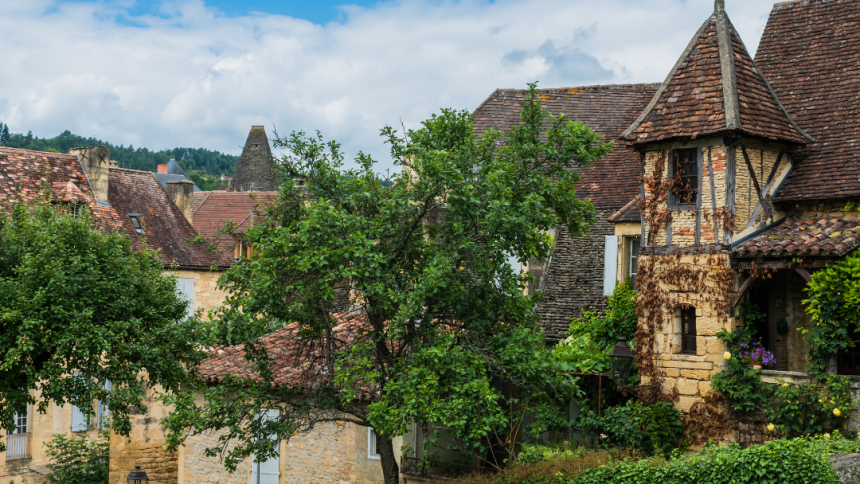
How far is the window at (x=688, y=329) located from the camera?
1446cm

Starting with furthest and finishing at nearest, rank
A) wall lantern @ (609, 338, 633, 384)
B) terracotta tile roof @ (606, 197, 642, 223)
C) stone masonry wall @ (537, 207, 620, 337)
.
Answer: stone masonry wall @ (537, 207, 620, 337), terracotta tile roof @ (606, 197, 642, 223), wall lantern @ (609, 338, 633, 384)

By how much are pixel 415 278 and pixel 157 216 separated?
18082 mm

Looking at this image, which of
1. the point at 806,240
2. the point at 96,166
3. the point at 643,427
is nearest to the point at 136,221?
the point at 96,166

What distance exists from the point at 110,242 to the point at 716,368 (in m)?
10.2

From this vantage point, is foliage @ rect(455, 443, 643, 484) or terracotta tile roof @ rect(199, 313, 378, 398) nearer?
foliage @ rect(455, 443, 643, 484)

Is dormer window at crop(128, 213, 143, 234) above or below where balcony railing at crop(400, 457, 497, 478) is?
above

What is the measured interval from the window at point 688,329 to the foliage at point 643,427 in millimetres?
1097

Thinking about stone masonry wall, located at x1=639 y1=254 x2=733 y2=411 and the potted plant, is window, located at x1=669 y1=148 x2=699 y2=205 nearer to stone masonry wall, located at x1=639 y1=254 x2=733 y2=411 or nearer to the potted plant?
stone masonry wall, located at x1=639 y1=254 x2=733 y2=411

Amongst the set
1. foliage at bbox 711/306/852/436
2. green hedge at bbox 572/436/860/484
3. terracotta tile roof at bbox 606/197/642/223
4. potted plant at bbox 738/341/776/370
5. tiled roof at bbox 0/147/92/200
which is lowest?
green hedge at bbox 572/436/860/484

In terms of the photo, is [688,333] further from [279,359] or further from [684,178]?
[279,359]

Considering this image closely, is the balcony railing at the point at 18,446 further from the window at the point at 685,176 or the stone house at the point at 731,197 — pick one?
the window at the point at 685,176

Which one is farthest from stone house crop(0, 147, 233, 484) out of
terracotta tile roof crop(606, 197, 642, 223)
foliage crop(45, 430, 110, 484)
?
terracotta tile roof crop(606, 197, 642, 223)

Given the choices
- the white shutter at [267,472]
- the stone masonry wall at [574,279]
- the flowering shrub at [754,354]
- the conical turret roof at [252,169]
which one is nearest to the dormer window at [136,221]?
the white shutter at [267,472]

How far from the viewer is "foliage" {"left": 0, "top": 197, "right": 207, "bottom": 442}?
12359 millimetres
